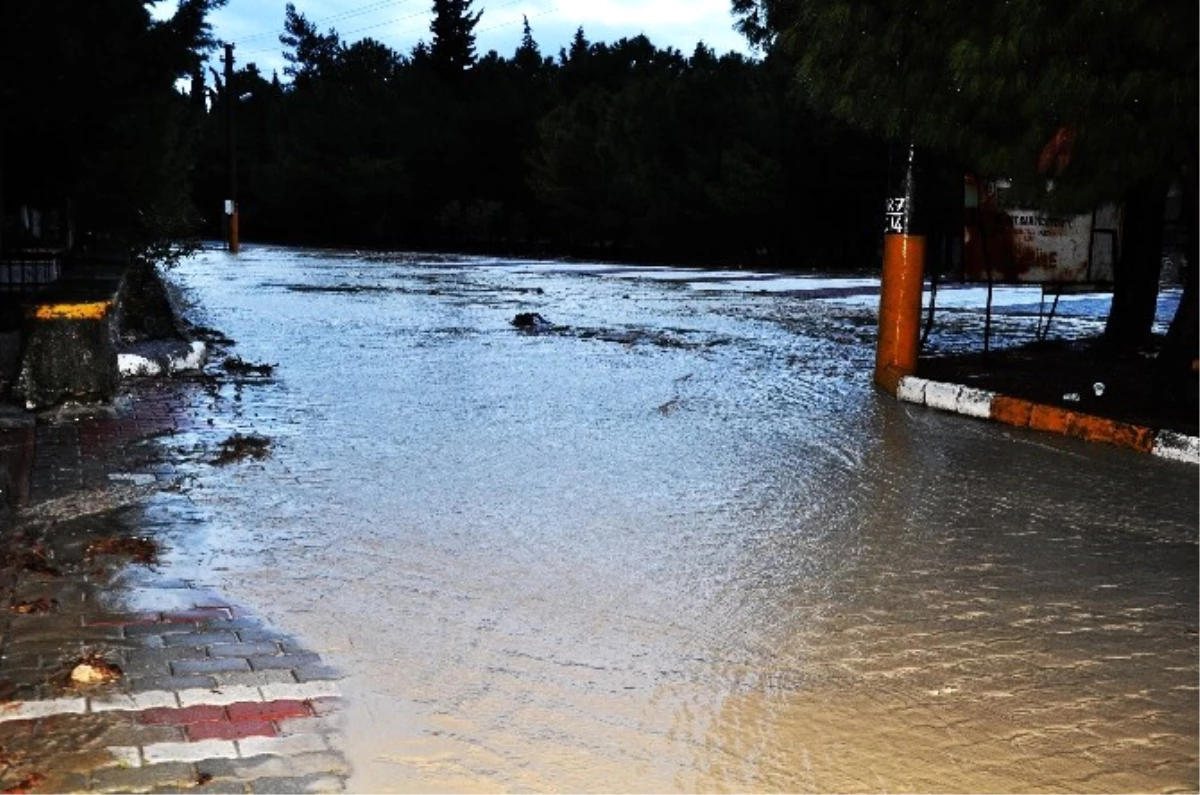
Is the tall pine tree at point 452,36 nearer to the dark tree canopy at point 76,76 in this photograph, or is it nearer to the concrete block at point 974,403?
the dark tree canopy at point 76,76

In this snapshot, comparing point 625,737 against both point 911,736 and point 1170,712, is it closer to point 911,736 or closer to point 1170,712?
point 911,736

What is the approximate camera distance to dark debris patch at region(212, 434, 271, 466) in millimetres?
8406

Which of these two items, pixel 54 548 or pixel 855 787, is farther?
pixel 54 548

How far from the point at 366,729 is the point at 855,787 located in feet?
4.71

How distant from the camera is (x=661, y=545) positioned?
21.3ft

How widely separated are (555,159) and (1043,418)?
41054mm

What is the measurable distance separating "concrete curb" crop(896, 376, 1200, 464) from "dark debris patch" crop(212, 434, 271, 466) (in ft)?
17.5

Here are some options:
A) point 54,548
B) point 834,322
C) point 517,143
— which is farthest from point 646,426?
point 517,143

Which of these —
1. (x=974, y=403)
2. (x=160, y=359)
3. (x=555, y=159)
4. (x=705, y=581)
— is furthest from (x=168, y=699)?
(x=555, y=159)

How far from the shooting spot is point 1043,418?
33.8ft

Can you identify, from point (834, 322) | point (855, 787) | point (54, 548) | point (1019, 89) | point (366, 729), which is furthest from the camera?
point (834, 322)

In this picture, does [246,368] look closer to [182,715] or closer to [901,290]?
[901,290]

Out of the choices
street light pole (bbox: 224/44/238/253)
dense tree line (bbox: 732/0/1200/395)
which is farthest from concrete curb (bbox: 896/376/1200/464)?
street light pole (bbox: 224/44/238/253)

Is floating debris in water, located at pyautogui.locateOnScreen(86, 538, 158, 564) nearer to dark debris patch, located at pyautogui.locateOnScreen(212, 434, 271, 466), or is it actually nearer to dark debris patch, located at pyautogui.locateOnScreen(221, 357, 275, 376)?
dark debris patch, located at pyautogui.locateOnScreen(212, 434, 271, 466)
